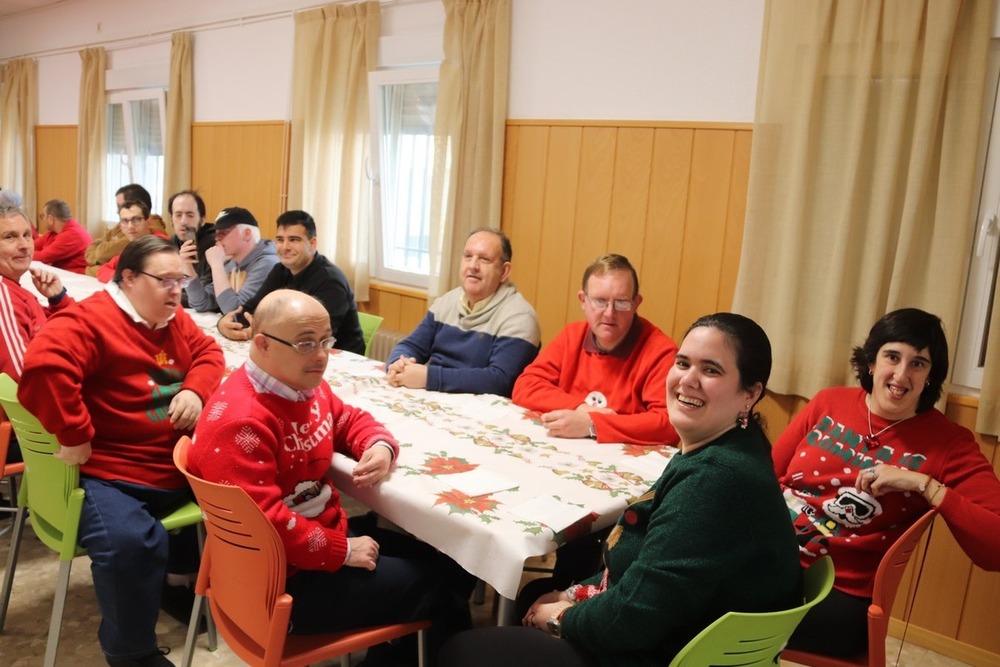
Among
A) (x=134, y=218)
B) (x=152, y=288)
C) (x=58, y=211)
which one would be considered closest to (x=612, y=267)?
(x=152, y=288)

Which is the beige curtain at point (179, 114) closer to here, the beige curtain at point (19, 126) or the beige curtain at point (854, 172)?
the beige curtain at point (19, 126)

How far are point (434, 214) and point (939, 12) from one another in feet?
8.27

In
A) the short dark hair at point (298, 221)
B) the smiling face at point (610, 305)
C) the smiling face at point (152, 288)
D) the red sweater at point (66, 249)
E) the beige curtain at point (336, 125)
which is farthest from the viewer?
the red sweater at point (66, 249)

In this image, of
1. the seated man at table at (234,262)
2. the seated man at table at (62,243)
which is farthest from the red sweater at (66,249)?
the seated man at table at (234,262)

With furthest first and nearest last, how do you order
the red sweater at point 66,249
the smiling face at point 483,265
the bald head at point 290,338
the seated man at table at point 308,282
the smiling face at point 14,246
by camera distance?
the red sweater at point 66,249
the seated man at table at point 308,282
the smiling face at point 483,265
the smiling face at point 14,246
the bald head at point 290,338

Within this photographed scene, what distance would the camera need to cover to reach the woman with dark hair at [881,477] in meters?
1.82

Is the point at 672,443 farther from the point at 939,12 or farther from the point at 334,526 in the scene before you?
the point at 939,12

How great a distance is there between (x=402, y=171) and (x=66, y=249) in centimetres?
268

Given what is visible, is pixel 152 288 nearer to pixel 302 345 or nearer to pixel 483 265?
pixel 302 345

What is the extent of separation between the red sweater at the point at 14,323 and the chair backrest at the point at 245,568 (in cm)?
132

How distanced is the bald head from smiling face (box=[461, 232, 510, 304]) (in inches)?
50.0

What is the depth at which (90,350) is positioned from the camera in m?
2.04

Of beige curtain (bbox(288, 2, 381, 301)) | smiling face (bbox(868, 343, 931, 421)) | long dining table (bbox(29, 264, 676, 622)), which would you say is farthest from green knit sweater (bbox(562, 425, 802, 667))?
beige curtain (bbox(288, 2, 381, 301))

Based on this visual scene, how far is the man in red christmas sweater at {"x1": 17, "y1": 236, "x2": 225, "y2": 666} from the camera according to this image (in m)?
1.96
